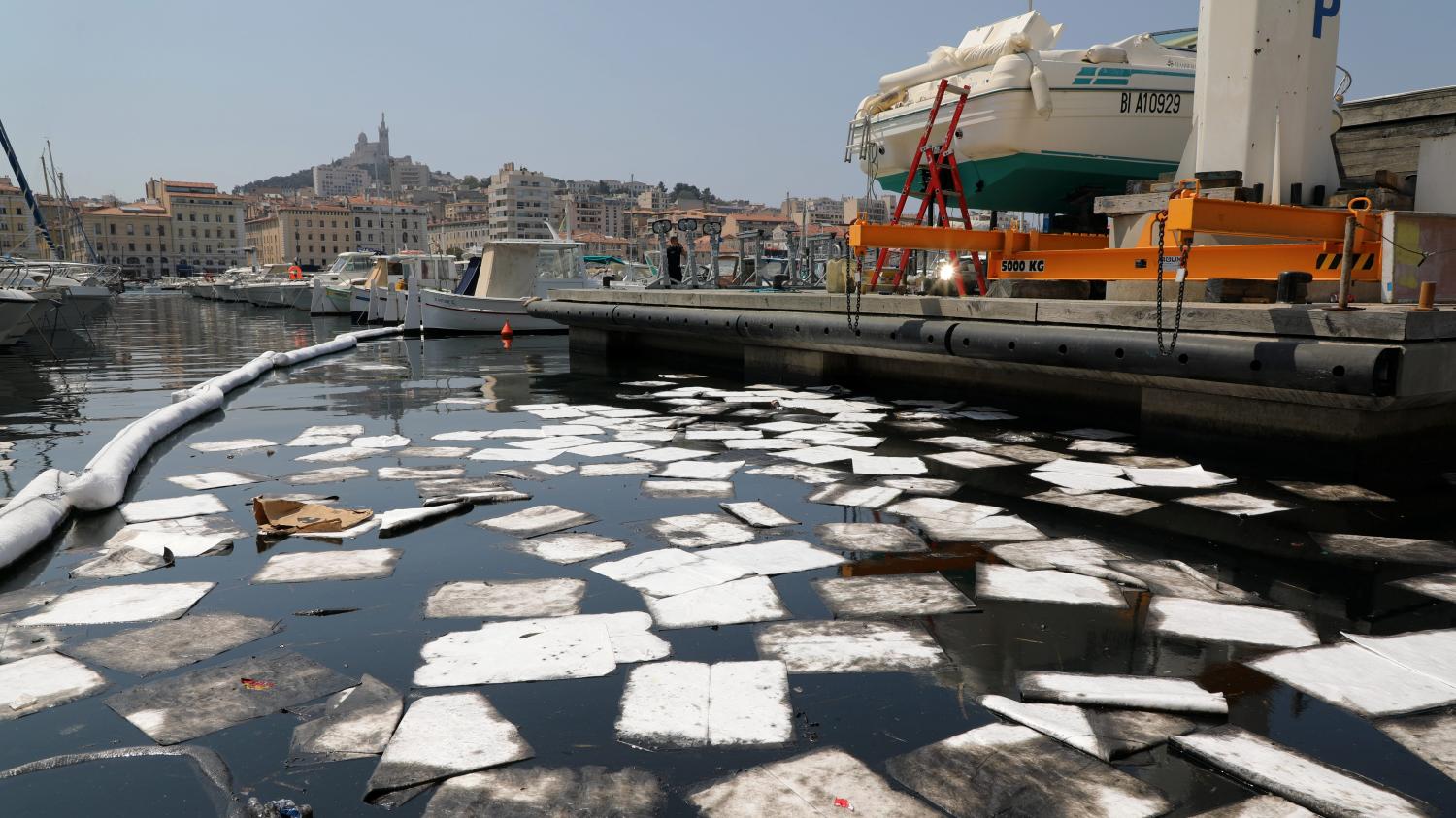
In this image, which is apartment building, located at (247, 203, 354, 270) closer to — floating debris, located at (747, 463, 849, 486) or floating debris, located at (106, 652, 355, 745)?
floating debris, located at (747, 463, 849, 486)

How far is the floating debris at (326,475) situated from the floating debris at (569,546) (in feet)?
5.62

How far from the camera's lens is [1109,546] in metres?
3.65

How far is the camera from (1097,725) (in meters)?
2.20

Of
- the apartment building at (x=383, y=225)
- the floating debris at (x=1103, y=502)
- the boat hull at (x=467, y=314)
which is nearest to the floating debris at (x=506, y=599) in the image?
the floating debris at (x=1103, y=502)

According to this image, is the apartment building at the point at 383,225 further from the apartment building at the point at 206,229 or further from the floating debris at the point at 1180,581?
the floating debris at the point at 1180,581

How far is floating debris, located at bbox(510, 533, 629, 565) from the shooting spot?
3.54 meters

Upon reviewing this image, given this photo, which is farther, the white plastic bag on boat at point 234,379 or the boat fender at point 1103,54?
the boat fender at point 1103,54

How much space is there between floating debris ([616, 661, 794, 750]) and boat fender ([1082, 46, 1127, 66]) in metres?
9.10

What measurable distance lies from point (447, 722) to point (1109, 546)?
8.52ft

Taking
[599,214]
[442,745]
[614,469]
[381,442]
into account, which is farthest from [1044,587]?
[599,214]

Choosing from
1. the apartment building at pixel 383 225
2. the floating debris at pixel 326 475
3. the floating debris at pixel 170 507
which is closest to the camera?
the floating debris at pixel 170 507

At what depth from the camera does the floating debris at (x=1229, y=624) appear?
8.91 ft

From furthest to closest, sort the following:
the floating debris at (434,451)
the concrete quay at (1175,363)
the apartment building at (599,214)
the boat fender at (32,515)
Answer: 1. the apartment building at (599,214)
2. the floating debris at (434,451)
3. the concrete quay at (1175,363)
4. the boat fender at (32,515)

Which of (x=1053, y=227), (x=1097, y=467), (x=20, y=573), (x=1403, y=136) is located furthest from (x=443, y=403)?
(x=1403, y=136)
